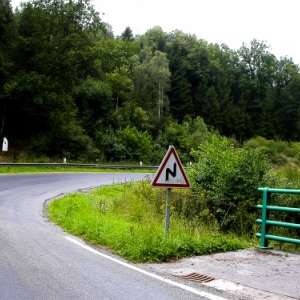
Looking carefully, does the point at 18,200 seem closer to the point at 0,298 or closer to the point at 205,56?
the point at 0,298

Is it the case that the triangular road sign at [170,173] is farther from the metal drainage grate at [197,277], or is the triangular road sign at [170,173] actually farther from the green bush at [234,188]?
the green bush at [234,188]

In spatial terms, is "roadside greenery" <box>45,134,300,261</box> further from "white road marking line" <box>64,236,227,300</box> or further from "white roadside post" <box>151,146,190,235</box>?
"white roadside post" <box>151,146,190,235</box>

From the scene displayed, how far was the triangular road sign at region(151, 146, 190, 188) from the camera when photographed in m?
8.84

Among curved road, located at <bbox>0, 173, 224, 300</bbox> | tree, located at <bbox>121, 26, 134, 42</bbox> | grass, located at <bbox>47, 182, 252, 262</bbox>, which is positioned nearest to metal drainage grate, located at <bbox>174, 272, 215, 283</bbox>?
curved road, located at <bbox>0, 173, 224, 300</bbox>

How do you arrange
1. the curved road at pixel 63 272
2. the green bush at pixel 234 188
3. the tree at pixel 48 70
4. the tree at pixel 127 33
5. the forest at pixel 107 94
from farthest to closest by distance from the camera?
the tree at pixel 127 33, the forest at pixel 107 94, the tree at pixel 48 70, the green bush at pixel 234 188, the curved road at pixel 63 272

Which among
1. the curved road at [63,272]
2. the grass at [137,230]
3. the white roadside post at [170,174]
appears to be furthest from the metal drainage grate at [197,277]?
the white roadside post at [170,174]

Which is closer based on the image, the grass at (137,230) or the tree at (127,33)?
the grass at (137,230)

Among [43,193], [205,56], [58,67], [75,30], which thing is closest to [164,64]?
[205,56]

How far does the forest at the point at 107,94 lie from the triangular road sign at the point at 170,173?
33.0 metres

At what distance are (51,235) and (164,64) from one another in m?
69.7

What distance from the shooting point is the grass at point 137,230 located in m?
8.22

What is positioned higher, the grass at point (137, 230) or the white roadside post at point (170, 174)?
the white roadside post at point (170, 174)

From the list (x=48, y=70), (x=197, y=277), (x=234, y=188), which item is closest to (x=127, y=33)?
(x=48, y=70)

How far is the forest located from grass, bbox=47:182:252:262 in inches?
1049
